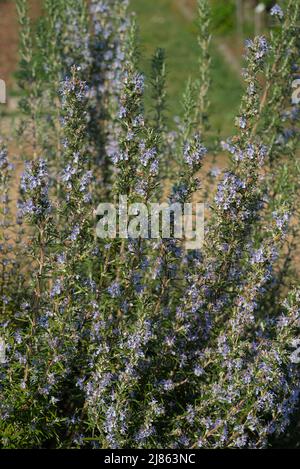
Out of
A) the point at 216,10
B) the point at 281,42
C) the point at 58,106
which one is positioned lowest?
the point at 58,106

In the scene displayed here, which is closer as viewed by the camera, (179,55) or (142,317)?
(142,317)

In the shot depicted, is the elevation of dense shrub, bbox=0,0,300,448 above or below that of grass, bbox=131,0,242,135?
below

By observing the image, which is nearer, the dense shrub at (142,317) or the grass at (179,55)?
the dense shrub at (142,317)

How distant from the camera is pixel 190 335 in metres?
3.48

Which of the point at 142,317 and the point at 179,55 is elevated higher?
the point at 179,55

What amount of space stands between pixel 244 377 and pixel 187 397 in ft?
1.89

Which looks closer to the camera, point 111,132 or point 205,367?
point 205,367

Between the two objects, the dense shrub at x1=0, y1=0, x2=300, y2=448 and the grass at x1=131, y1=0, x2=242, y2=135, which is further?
the grass at x1=131, y1=0, x2=242, y2=135

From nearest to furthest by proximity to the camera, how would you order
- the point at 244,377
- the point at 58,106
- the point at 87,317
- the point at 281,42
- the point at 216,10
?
the point at 244,377, the point at 87,317, the point at 281,42, the point at 58,106, the point at 216,10

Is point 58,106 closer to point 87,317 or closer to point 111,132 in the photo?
point 111,132

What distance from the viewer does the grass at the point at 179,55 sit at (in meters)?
11.7

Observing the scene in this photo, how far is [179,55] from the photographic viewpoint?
1562cm

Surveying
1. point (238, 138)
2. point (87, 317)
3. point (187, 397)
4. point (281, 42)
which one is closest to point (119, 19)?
point (281, 42)

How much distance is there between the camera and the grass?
462 inches
